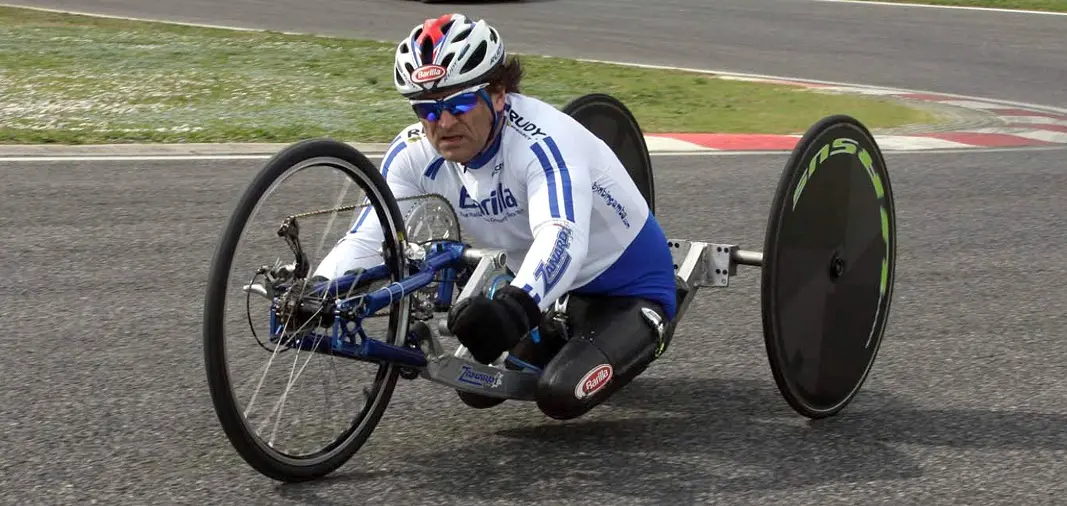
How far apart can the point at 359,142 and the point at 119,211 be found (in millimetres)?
3129

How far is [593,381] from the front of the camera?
4691 millimetres

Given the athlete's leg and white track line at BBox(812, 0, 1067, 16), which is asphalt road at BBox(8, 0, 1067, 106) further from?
the athlete's leg

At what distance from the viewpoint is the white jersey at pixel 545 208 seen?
4.54 meters

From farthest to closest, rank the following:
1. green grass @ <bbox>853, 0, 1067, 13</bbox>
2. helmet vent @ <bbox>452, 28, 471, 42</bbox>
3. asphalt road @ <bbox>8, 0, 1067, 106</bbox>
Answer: green grass @ <bbox>853, 0, 1067, 13</bbox>, asphalt road @ <bbox>8, 0, 1067, 106</bbox>, helmet vent @ <bbox>452, 28, 471, 42</bbox>

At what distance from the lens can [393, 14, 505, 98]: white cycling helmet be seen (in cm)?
453

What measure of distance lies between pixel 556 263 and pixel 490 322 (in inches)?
14.6

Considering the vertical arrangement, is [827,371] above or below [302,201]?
below

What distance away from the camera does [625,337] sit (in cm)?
488

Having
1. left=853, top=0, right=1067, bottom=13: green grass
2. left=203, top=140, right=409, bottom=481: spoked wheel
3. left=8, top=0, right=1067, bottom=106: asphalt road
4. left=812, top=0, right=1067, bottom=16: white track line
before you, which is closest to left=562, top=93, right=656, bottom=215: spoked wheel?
left=203, top=140, right=409, bottom=481: spoked wheel

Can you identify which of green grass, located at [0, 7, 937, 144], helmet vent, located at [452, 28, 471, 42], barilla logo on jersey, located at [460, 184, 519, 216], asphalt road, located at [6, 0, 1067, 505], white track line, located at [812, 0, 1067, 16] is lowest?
white track line, located at [812, 0, 1067, 16]

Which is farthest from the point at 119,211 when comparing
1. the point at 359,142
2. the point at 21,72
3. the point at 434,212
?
the point at 21,72

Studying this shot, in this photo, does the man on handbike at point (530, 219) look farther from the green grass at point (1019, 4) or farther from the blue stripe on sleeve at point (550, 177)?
the green grass at point (1019, 4)

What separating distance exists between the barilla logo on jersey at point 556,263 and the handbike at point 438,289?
310 millimetres

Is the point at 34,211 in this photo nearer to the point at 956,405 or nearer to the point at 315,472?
the point at 315,472
